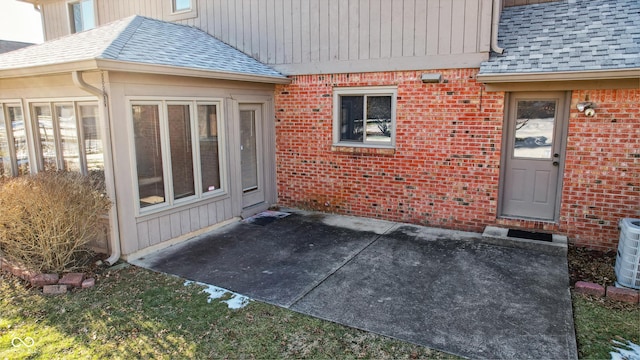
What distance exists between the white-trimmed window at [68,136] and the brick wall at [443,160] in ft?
12.1

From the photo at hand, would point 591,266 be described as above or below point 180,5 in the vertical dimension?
below

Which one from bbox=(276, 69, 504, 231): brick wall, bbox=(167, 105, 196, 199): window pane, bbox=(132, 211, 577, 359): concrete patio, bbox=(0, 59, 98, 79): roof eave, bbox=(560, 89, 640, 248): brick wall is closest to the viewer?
bbox=(132, 211, 577, 359): concrete patio

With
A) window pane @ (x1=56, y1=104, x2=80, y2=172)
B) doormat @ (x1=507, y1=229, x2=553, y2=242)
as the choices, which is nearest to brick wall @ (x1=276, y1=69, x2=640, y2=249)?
doormat @ (x1=507, y1=229, x2=553, y2=242)

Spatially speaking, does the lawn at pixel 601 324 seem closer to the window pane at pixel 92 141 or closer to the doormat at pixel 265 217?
the doormat at pixel 265 217

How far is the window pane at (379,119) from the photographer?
7.55m

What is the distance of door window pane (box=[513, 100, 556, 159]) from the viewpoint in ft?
21.4

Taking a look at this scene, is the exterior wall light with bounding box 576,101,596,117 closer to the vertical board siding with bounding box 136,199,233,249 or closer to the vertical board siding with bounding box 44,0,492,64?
the vertical board siding with bounding box 44,0,492,64

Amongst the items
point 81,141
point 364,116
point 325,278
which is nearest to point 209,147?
point 81,141

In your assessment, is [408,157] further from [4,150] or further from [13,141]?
[4,150]

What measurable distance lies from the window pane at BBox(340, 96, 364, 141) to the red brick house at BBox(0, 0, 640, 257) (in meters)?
0.03

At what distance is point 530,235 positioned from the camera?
6.58 metres

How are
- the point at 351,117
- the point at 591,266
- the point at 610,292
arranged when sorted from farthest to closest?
the point at 351,117 < the point at 591,266 < the point at 610,292

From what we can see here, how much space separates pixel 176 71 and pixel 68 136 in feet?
6.40

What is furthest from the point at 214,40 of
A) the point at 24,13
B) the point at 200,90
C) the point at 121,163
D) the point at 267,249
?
the point at 24,13
